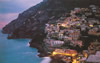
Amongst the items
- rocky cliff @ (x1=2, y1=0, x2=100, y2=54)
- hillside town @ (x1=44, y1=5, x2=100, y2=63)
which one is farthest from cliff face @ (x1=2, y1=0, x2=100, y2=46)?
hillside town @ (x1=44, y1=5, x2=100, y2=63)

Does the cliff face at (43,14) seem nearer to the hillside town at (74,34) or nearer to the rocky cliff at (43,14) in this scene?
the rocky cliff at (43,14)

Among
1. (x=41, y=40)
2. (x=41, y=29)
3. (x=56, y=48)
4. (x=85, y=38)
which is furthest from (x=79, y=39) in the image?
(x=41, y=29)

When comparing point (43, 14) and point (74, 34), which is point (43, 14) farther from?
point (74, 34)

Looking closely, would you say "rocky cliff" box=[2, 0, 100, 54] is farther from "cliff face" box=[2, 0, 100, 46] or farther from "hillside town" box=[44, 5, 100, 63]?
"hillside town" box=[44, 5, 100, 63]

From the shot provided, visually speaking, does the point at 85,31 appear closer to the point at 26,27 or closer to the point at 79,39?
the point at 79,39

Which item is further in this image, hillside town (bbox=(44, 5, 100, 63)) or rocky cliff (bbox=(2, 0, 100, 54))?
rocky cliff (bbox=(2, 0, 100, 54))

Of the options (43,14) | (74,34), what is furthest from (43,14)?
(74,34)

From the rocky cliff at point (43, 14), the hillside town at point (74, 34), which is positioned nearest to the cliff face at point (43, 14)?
the rocky cliff at point (43, 14)

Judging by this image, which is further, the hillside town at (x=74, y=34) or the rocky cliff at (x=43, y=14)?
the rocky cliff at (x=43, y=14)
